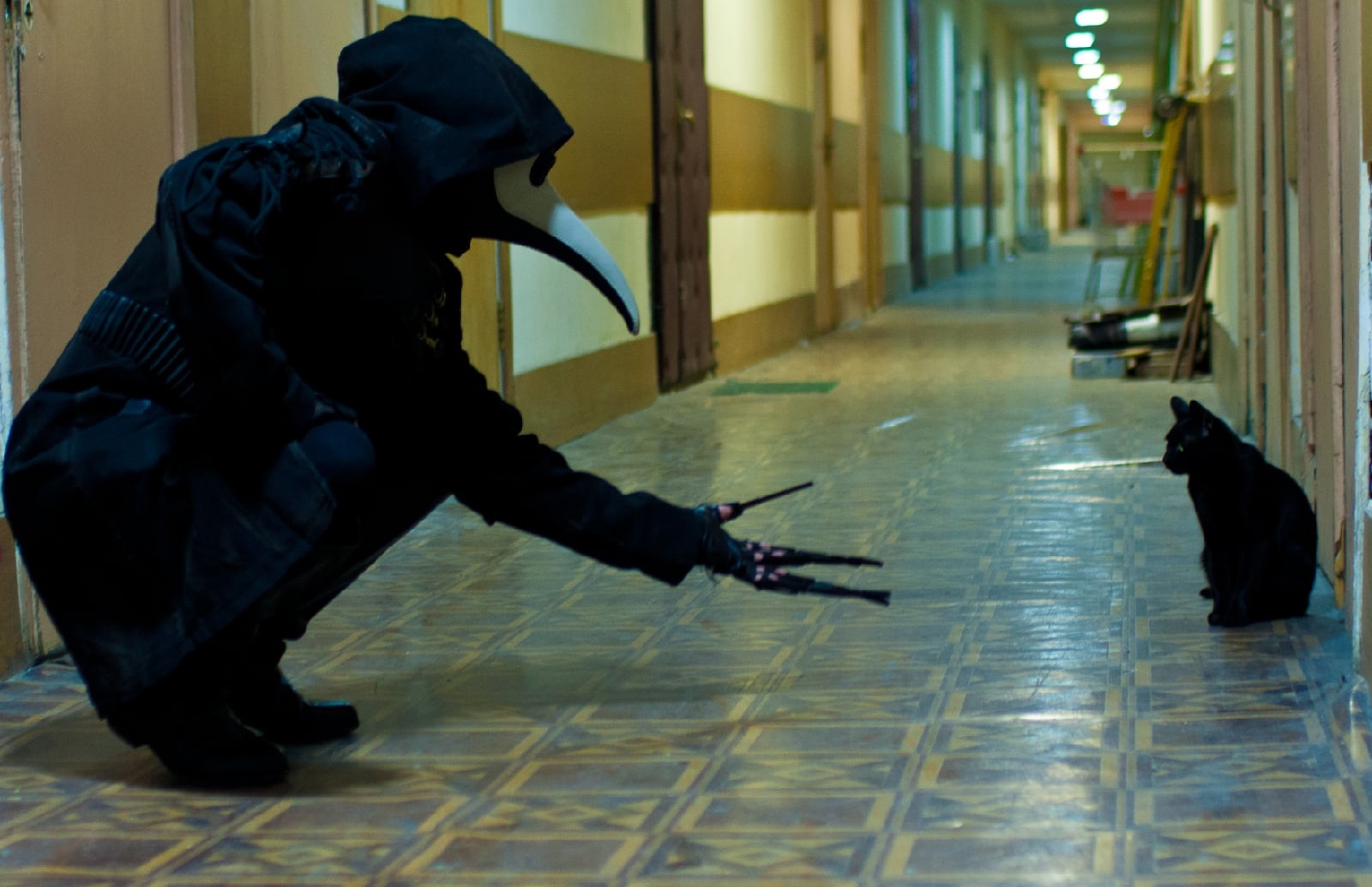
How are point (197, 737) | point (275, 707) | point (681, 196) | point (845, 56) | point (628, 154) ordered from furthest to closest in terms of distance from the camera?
point (845, 56), point (681, 196), point (628, 154), point (275, 707), point (197, 737)

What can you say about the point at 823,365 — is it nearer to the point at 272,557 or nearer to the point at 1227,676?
the point at 1227,676

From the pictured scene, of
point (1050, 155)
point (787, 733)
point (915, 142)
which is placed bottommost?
point (787, 733)

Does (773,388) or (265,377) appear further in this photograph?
(773,388)

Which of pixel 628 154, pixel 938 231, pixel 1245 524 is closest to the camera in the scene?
pixel 1245 524

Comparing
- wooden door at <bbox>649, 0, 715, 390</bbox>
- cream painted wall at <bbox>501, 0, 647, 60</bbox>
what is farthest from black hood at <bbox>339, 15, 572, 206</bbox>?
wooden door at <bbox>649, 0, 715, 390</bbox>

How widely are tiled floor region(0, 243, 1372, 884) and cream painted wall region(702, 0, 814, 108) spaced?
5.65 metres

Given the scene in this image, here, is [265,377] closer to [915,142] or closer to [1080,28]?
[915,142]

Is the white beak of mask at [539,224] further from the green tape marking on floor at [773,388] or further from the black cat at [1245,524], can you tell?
the green tape marking on floor at [773,388]

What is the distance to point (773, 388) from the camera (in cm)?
980

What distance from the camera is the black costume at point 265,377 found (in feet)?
9.06

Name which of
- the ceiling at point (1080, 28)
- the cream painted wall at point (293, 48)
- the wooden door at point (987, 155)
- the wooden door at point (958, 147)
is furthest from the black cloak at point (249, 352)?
the wooden door at point (987, 155)

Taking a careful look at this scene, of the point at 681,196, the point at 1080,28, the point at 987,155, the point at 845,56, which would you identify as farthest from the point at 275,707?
the point at 1080,28

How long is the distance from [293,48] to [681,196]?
4.48 metres

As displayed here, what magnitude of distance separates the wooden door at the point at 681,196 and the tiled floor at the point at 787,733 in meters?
3.92
